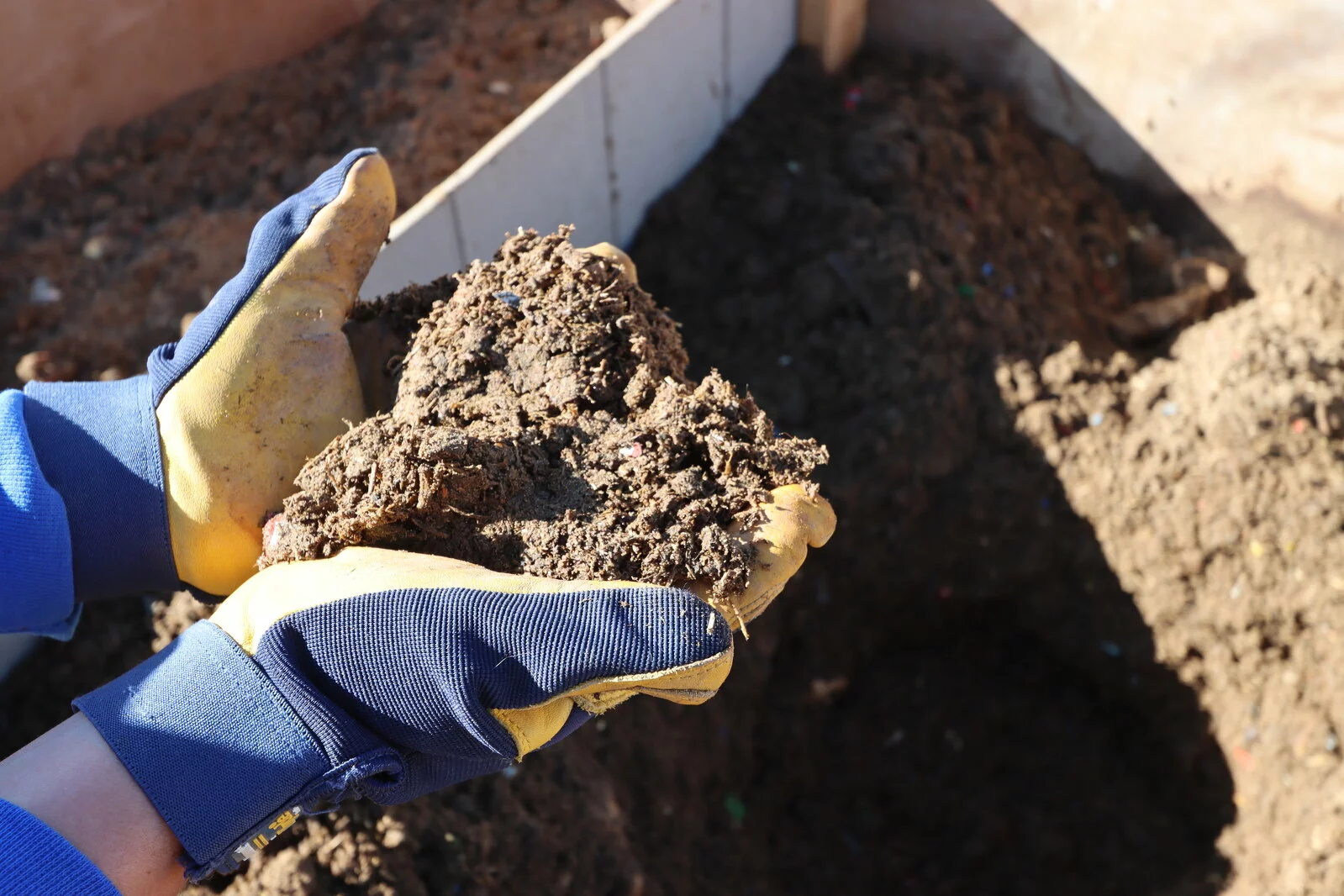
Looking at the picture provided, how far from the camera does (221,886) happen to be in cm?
238

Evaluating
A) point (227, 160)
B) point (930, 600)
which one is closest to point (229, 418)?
point (227, 160)

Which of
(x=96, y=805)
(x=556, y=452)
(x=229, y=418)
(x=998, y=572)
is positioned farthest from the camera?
(x=998, y=572)

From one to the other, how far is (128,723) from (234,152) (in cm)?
263

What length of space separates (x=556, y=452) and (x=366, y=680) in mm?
491

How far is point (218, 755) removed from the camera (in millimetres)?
Result: 1688

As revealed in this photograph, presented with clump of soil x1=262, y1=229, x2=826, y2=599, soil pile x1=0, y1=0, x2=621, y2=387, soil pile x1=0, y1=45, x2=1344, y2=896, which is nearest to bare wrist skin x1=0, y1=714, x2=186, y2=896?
clump of soil x1=262, y1=229, x2=826, y2=599

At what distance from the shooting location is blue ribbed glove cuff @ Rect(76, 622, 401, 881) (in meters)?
1.67

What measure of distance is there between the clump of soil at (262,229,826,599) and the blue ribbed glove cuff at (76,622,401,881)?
0.86 ft

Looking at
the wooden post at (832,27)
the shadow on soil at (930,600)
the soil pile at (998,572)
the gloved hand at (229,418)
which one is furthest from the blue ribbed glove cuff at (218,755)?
the wooden post at (832,27)

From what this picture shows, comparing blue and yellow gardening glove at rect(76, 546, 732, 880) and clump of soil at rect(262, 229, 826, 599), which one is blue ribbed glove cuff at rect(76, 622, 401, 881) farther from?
clump of soil at rect(262, 229, 826, 599)

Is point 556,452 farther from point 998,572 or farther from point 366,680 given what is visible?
point 998,572

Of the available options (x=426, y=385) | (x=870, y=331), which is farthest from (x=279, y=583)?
(x=870, y=331)

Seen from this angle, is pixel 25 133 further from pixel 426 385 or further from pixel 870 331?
pixel 870 331

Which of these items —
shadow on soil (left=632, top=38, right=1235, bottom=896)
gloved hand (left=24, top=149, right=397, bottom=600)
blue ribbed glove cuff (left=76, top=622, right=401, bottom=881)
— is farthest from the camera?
shadow on soil (left=632, top=38, right=1235, bottom=896)
